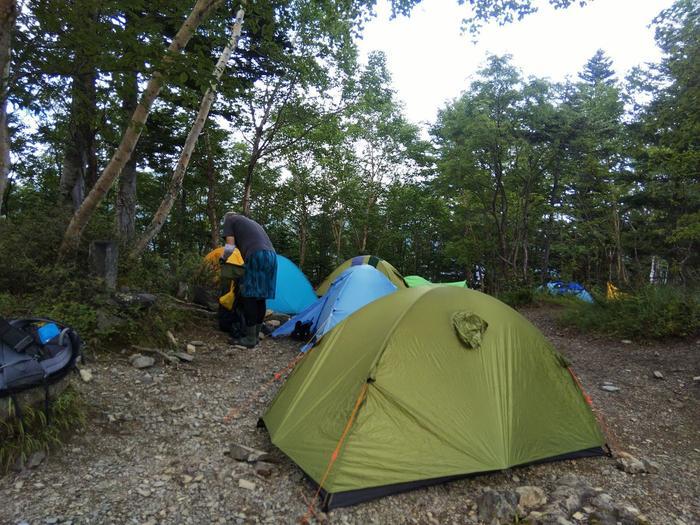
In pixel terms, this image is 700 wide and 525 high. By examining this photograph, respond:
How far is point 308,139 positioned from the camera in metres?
14.7

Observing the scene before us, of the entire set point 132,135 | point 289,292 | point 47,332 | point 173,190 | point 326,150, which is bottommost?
point 289,292

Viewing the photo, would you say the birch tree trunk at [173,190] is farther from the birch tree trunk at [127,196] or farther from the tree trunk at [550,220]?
the tree trunk at [550,220]

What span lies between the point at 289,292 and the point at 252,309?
341 cm

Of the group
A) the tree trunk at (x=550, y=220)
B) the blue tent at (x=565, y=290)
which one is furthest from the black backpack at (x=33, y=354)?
the tree trunk at (x=550, y=220)

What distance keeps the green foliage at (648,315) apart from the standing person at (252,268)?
6.16 metres

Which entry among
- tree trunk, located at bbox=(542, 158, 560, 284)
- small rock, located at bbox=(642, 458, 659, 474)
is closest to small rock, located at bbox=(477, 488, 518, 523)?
small rock, located at bbox=(642, 458, 659, 474)

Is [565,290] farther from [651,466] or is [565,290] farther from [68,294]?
[68,294]

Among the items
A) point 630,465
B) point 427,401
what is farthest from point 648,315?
point 427,401

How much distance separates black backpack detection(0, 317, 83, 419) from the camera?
8.26 ft

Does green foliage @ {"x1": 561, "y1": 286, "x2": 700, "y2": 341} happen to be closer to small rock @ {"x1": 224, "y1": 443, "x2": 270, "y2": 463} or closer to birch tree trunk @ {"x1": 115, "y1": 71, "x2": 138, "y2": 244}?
small rock @ {"x1": 224, "y1": 443, "x2": 270, "y2": 463}

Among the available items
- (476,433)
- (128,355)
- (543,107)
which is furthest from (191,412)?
(543,107)

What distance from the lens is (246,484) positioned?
2.61m

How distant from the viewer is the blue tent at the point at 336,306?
622cm

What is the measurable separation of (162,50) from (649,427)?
18.9ft
